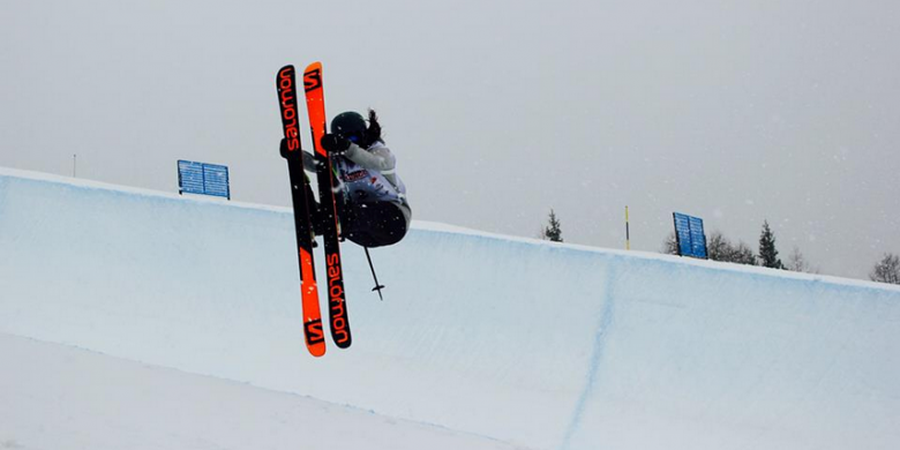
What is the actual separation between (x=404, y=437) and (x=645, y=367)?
1.76 metres

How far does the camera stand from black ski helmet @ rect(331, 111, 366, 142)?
521 centimetres

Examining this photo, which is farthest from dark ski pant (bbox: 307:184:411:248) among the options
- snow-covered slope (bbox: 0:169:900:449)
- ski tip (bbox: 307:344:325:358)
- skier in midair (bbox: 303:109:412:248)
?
snow-covered slope (bbox: 0:169:900:449)

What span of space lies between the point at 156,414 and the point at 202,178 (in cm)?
1147

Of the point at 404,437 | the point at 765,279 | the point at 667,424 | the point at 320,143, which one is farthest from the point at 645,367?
the point at 320,143

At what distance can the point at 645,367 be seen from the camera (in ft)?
19.4

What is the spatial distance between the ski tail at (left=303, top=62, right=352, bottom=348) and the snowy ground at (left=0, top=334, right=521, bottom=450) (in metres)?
0.82

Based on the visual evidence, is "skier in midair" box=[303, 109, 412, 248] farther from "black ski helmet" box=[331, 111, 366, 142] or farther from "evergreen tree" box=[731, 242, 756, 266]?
"evergreen tree" box=[731, 242, 756, 266]

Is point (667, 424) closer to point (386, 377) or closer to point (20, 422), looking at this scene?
point (386, 377)

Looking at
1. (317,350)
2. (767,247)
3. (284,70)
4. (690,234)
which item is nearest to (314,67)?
(284,70)

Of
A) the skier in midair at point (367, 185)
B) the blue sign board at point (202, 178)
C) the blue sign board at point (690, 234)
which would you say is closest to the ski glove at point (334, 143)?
the skier in midair at point (367, 185)

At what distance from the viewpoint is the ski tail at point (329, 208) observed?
200 inches

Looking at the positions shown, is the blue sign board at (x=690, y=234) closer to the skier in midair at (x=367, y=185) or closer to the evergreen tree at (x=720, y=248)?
the skier in midair at (x=367, y=185)

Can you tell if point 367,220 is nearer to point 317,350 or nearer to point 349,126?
point 349,126

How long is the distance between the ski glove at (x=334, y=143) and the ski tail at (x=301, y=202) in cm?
25
